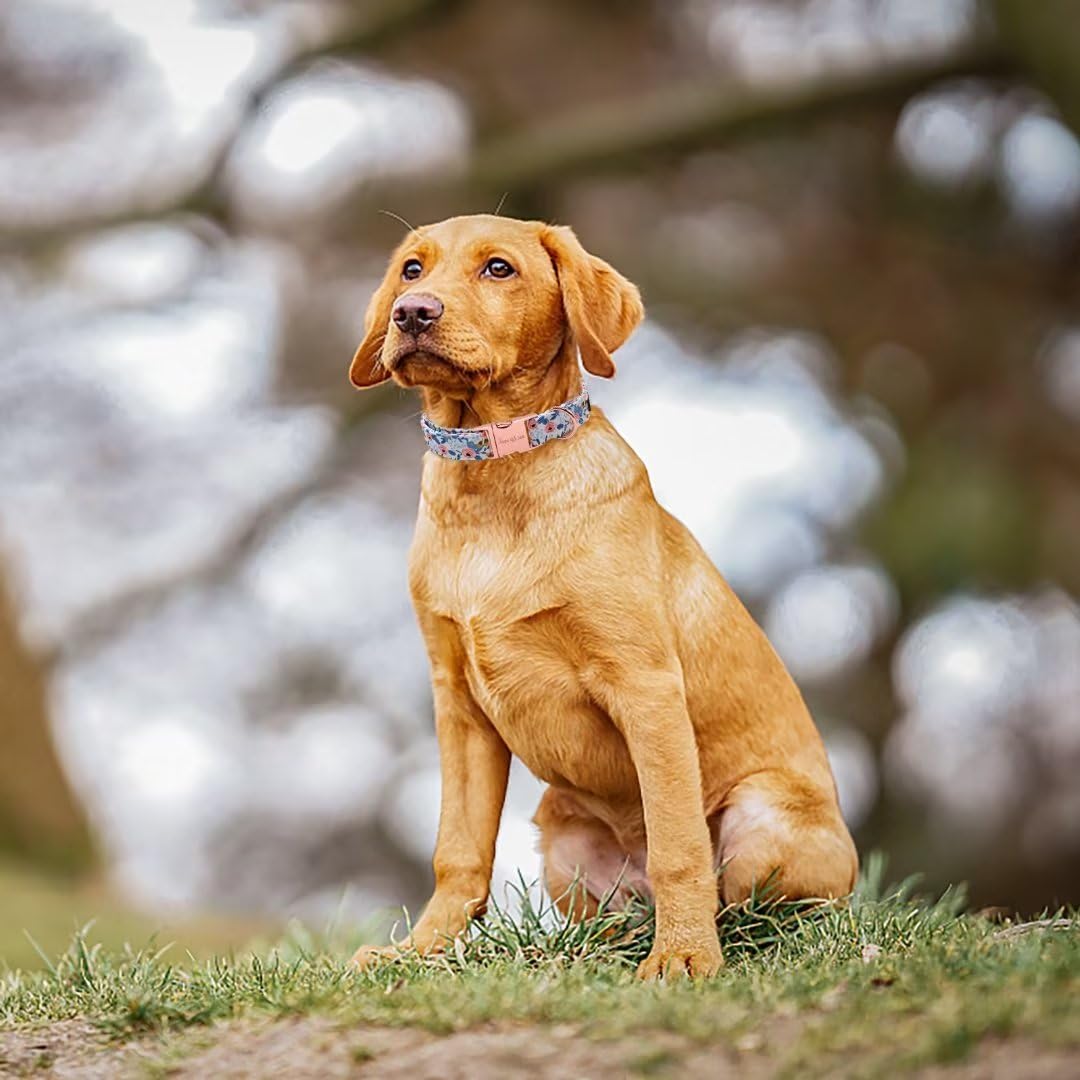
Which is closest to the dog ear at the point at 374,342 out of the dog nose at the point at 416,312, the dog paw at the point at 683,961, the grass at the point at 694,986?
the dog nose at the point at 416,312

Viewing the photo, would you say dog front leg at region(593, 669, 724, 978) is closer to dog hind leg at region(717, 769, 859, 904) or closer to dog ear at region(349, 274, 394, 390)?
dog hind leg at region(717, 769, 859, 904)

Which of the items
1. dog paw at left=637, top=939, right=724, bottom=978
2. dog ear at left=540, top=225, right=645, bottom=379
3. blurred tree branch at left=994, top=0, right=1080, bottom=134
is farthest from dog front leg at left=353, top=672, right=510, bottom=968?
blurred tree branch at left=994, top=0, right=1080, bottom=134

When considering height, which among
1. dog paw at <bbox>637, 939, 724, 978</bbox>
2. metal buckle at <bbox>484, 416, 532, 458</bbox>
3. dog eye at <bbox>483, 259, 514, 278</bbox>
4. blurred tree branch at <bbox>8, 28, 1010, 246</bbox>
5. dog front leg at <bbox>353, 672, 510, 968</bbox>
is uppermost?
blurred tree branch at <bbox>8, 28, 1010, 246</bbox>

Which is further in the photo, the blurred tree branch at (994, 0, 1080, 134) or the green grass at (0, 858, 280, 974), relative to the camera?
the blurred tree branch at (994, 0, 1080, 134)

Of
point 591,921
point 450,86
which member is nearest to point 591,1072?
point 591,921

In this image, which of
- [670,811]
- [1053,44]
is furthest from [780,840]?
[1053,44]

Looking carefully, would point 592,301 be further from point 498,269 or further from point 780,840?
point 780,840

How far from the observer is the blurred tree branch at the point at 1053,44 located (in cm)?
796

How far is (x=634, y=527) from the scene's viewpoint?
397 cm

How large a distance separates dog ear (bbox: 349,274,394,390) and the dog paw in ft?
5.37

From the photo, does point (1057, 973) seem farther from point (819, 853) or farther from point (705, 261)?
point (705, 261)

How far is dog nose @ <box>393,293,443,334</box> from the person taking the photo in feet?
12.0

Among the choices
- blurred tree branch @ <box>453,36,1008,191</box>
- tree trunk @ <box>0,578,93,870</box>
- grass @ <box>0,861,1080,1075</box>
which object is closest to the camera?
grass @ <box>0,861,1080,1075</box>

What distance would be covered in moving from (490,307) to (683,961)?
5.38 ft
